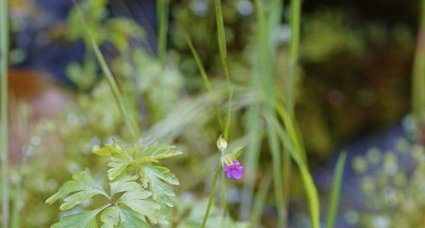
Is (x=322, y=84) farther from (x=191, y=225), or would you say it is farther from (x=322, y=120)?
(x=191, y=225)

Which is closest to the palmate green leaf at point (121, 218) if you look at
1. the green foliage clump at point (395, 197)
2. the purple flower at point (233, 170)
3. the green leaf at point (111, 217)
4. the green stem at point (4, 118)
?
the green leaf at point (111, 217)

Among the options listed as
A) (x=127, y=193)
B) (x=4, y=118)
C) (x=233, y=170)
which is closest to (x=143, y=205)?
(x=127, y=193)

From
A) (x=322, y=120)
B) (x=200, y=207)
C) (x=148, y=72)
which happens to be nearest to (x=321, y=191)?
(x=322, y=120)

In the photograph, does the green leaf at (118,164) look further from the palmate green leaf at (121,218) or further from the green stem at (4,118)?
the green stem at (4,118)

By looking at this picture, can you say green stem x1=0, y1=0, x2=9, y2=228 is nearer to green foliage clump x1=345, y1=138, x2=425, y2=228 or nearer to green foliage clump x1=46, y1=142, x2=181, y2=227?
green foliage clump x1=46, y1=142, x2=181, y2=227

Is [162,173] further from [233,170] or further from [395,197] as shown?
[395,197]

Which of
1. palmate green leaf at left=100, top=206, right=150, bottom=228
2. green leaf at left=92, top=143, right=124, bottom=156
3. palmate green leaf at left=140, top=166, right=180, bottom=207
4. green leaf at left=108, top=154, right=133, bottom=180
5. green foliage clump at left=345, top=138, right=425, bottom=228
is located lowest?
green foliage clump at left=345, top=138, right=425, bottom=228

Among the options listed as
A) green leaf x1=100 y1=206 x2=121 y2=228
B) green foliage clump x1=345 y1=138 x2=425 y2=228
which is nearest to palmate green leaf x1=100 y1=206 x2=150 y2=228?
green leaf x1=100 y1=206 x2=121 y2=228
